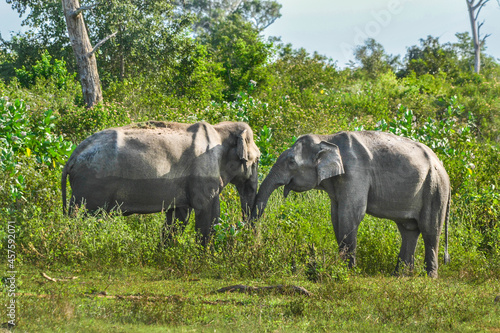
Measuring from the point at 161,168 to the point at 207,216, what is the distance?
36.4 inches

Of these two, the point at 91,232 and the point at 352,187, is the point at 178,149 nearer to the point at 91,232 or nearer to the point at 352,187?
the point at 91,232

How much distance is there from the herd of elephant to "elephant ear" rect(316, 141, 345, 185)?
12mm

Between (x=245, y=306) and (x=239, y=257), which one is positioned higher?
(x=239, y=257)

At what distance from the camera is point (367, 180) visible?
789 cm

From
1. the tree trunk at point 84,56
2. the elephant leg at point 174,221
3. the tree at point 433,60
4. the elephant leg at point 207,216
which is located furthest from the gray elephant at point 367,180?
the tree at point 433,60

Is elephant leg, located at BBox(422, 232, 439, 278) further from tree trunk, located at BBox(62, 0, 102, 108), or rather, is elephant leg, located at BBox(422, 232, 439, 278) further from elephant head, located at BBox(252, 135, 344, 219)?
tree trunk, located at BBox(62, 0, 102, 108)

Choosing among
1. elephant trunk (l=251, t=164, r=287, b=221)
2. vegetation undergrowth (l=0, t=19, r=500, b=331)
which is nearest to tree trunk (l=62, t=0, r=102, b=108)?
vegetation undergrowth (l=0, t=19, r=500, b=331)

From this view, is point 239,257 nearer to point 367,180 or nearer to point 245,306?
point 245,306

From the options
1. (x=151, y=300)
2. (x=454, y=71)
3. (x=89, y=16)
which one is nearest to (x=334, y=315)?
(x=151, y=300)

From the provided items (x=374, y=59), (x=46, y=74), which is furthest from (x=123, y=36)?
(x=374, y=59)

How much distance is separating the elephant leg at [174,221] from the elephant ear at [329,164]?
2.07 metres

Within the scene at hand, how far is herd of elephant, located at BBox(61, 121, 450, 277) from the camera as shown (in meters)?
7.84

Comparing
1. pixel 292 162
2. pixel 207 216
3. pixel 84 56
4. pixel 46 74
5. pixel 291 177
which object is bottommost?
pixel 207 216

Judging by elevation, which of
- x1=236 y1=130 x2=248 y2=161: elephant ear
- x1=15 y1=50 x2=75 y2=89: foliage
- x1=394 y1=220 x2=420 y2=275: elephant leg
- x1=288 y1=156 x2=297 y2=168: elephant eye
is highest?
x1=15 y1=50 x2=75 y2=89: foliage
